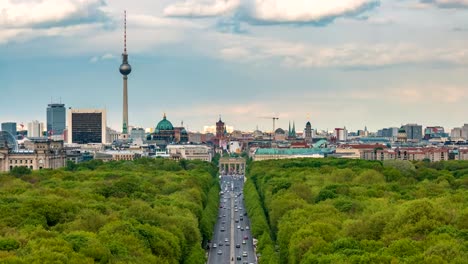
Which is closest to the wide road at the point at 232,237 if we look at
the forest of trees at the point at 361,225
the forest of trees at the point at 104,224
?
the forest of trees at the point at 361,225

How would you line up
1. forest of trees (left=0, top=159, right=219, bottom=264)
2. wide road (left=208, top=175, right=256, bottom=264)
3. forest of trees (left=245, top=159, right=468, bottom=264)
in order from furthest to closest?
wide road (left=208, top=175, right=256, bottom=264)
forest of trees (left=0, top=159, right=219, bottom=264)
forest of trees (left=245, top=159, right=468, bottom=264)

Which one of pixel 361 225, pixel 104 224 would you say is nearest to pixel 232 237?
pixel 104 224

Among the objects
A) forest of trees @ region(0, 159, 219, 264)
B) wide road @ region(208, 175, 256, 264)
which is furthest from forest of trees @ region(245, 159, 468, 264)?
forest of trees @ region(0, 159, 219, 264)

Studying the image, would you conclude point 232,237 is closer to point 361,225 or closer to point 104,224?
point 104,224

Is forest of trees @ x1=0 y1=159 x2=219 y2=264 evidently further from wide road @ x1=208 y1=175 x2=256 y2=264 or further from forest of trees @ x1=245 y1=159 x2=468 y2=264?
forest of trees @ x1=245 y1=159 x2=468 y2=264

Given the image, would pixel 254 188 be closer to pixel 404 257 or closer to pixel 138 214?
pixel 138 214

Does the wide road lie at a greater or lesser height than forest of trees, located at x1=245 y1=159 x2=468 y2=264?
lesser

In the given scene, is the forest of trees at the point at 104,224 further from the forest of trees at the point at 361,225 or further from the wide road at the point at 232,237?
the forest of trees at the point at 361,225

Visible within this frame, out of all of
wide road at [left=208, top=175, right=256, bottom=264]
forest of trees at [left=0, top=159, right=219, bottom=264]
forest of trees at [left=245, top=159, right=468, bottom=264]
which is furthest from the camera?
wide road at [left=208, top=175, right=256, bottom=264]
